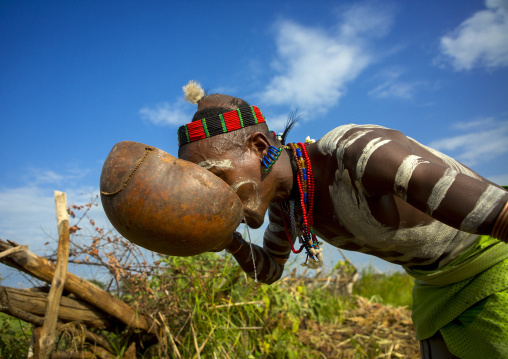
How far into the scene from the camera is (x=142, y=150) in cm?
154

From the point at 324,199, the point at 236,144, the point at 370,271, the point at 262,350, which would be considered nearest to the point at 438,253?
the point at 324,199

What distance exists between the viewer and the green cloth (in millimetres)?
1753

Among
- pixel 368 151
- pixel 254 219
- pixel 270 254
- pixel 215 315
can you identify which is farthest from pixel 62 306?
pixel 368 151

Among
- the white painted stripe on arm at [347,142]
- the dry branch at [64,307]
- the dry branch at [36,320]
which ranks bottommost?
the dry branch at [36,320]

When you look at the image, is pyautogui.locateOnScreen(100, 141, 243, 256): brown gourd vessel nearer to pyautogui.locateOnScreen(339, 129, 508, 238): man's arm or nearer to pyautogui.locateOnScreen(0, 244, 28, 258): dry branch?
pyautogui.locateOnScreen(339, 129, 508, 238): man's arm

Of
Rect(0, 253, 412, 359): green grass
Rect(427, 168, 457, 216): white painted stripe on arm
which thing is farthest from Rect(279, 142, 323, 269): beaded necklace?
Rect(0, 253, 412, 359): green grass

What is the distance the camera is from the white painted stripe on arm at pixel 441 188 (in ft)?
4.38

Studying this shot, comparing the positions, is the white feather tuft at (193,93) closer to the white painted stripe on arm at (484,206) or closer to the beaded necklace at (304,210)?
the beaded necklace at (304,210)

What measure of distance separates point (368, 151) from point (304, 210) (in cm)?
59

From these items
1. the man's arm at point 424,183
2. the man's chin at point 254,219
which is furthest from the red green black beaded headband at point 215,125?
the man's arm at point 424,183

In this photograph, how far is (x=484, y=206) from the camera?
1.29m

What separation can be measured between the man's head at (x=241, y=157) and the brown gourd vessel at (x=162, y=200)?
300 mm

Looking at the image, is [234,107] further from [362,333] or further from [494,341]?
[362,333]

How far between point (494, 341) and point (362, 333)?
3.11 metres
